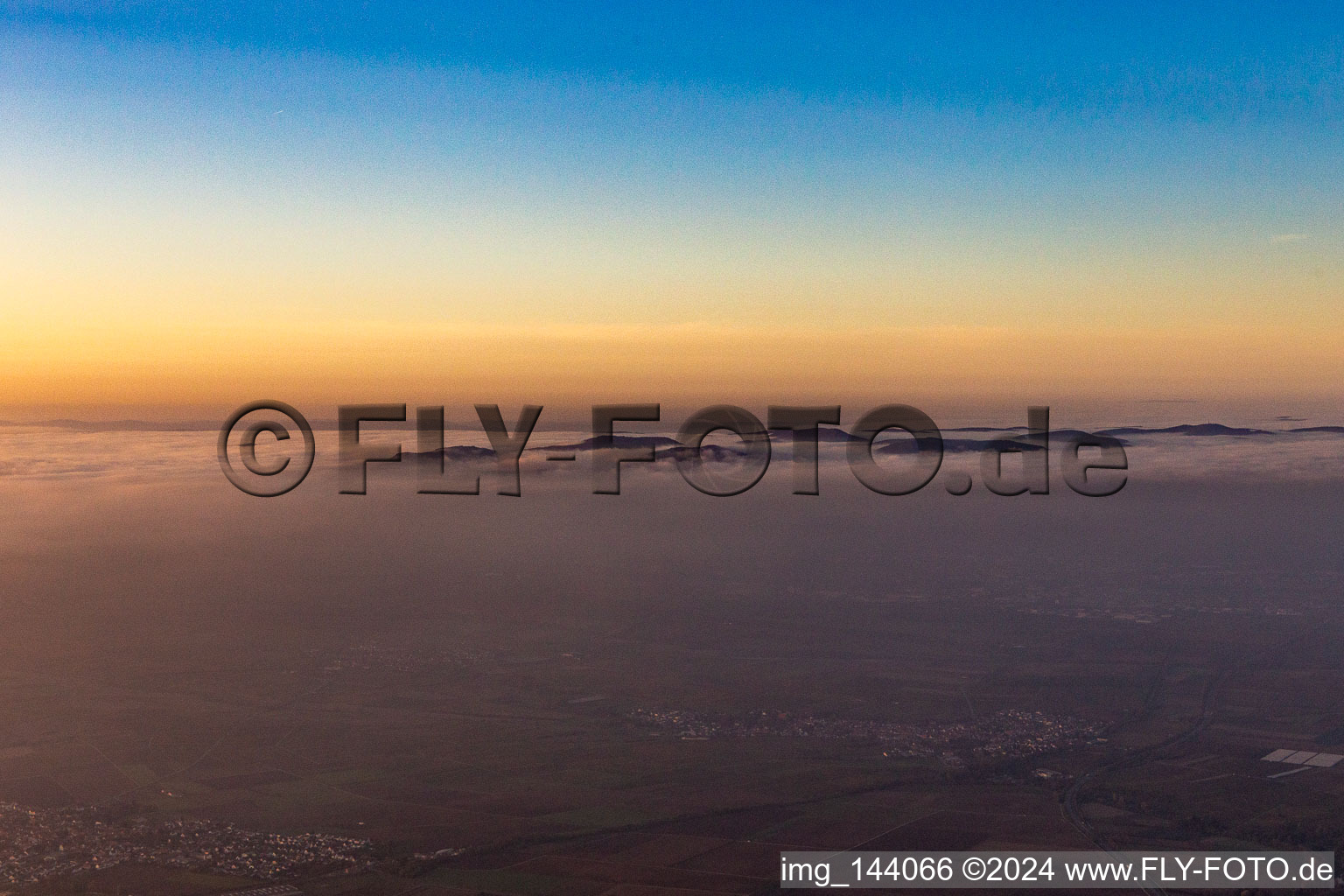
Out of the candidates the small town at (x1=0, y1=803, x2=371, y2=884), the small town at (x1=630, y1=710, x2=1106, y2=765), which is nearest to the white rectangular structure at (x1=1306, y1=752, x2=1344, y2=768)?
the small town at (x1=630, y1=710, x2=1106, y2=765)

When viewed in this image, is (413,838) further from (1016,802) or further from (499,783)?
(1016,802)

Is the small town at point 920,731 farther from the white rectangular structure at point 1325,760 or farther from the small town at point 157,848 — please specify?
the small town at point 157,848

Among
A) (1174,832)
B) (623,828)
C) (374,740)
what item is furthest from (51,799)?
(1174,832)

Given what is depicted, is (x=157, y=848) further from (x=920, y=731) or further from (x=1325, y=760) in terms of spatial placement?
(x=1325, y=760)

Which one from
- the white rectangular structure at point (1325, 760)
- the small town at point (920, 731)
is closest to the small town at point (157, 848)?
the small town at point (920, 731)

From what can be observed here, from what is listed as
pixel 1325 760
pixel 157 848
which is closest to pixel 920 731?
pixel 1325 760

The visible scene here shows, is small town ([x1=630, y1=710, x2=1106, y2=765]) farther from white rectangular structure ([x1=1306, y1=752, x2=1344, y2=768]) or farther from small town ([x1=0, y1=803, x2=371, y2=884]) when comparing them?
small town ([x1=0, y1=803, x2=371, y2=884])
